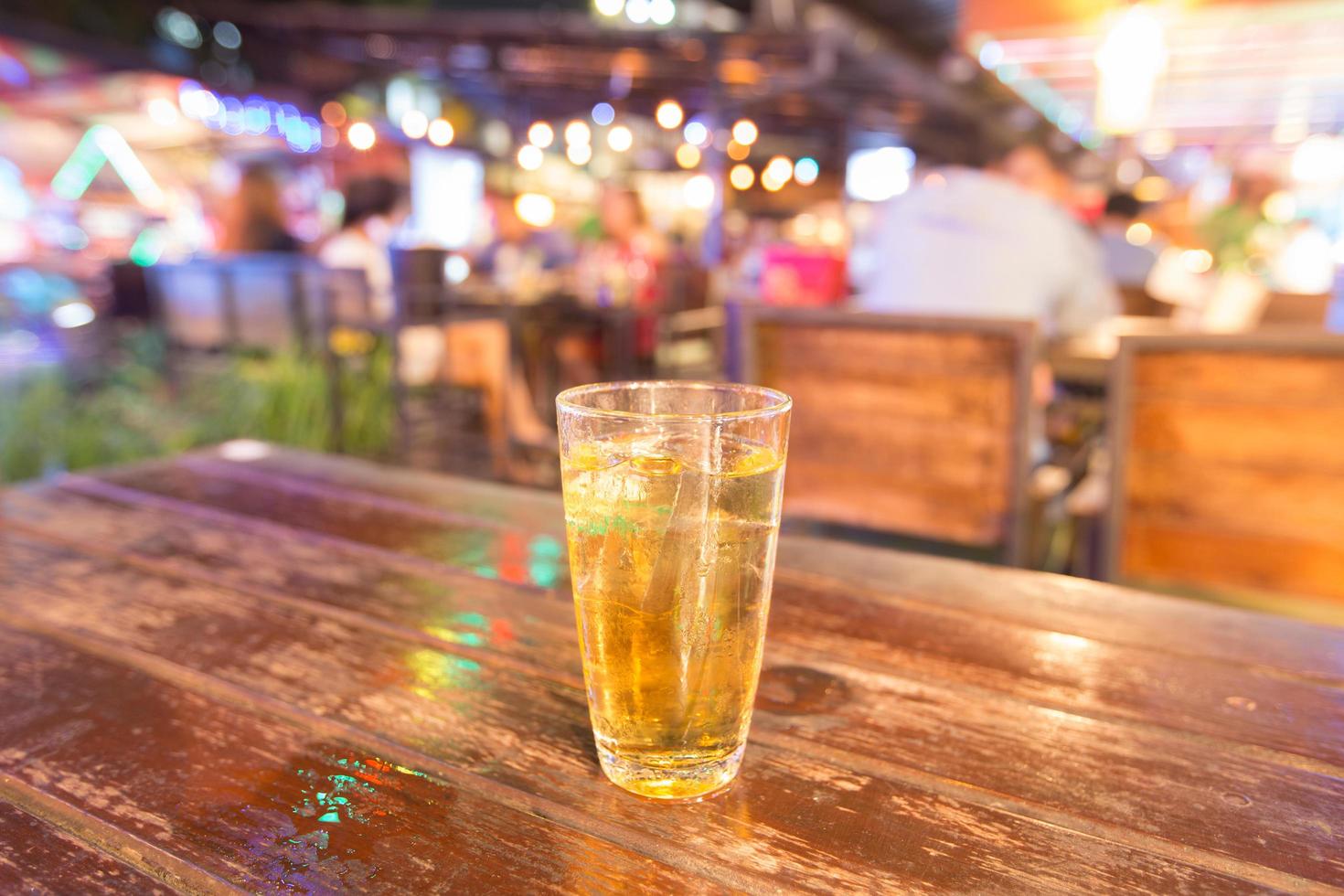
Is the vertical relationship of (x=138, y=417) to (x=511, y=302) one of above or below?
below

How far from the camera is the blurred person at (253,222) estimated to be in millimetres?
6156

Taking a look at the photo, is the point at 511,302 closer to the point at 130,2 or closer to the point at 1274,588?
the point at 1274,588

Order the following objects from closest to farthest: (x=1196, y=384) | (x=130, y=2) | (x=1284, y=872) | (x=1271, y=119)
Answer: (x=1284, y=872)
(x=1196, y=384)
(x=130, y=2)
(x=1271, y=119)

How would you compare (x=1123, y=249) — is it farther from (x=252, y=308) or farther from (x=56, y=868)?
(x=56, y=868)

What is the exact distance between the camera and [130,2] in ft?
26.1

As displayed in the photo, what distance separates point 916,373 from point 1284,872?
58.3 inches

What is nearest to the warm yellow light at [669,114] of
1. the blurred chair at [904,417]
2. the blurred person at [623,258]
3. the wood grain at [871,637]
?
the blurred person at [623,258]

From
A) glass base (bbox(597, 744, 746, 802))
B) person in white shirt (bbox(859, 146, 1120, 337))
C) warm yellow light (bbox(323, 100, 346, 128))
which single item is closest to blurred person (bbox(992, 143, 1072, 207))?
person in white shirt (bbox(859, 146, 1120, 337))

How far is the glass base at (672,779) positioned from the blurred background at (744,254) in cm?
141

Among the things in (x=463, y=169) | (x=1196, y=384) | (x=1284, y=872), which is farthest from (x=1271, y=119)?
(x=1284, y=872)

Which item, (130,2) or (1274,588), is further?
(130,2)

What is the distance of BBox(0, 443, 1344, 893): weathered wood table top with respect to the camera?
17.2 inches

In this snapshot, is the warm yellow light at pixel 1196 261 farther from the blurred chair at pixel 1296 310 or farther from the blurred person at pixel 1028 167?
the blurred person at pixel 1028 167

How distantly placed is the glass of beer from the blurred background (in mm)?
1371
